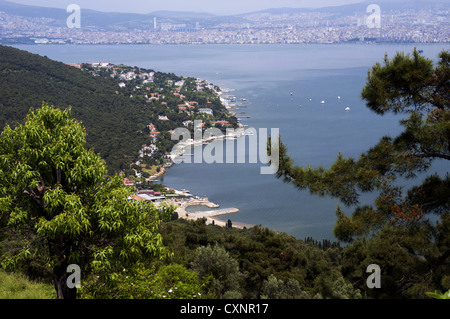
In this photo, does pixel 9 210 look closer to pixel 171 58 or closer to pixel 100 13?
pixel 171 58

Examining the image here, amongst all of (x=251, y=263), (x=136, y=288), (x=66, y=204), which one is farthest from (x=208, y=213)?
(x=66, y=204)

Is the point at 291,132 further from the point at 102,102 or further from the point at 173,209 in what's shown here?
the point at 173,209

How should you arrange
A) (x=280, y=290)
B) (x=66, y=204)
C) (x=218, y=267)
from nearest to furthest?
(x=66, y=204) < (x=280, y=290) < (x=218, y=267)

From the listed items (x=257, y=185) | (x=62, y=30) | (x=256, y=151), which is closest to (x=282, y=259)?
(x=257, y=185)

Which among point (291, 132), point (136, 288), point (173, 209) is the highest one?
point (173, 209)

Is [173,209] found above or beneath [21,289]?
above
